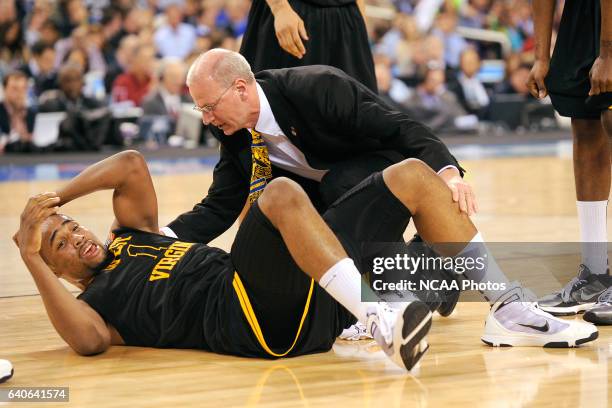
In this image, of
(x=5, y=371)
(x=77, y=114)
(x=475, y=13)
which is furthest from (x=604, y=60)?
(x=475, y=13)

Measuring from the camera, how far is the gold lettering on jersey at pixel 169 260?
393 cm

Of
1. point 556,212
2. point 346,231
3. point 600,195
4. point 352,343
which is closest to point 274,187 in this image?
point 346,231

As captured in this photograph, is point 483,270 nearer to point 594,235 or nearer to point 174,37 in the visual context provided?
point 594,235

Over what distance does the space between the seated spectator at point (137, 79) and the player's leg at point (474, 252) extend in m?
10.4

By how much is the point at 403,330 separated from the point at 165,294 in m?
0.98

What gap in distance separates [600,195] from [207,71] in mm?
1726

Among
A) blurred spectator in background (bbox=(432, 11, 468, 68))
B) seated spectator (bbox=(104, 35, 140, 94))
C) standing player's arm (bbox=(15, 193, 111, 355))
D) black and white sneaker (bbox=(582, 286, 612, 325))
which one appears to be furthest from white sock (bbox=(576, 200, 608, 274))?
blurred spectator in background (bbox=(432, 11, 468, 68))

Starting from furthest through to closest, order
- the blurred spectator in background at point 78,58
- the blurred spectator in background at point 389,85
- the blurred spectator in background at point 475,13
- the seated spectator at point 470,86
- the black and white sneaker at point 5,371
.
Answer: the blurred spectator in background at point 475,13 → the seated spectator at point 470,86 → the blurred spectator in background at point 389,85 → the blurred spectator in background at point 78,58 → the black and white sneaker at point 5,371

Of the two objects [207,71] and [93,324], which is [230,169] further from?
[93,324]

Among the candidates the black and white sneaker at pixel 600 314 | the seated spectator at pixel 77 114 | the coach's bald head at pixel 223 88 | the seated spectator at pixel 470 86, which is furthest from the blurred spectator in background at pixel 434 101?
the coach's bald head at pixel 223 88

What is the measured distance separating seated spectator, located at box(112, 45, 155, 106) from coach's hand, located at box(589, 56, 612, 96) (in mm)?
9883

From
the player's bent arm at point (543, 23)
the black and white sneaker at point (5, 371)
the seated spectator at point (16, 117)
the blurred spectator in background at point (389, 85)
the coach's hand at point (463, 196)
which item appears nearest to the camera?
the black and white sneaker at point (5, 371)

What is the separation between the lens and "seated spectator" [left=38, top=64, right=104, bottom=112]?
12.9 metres

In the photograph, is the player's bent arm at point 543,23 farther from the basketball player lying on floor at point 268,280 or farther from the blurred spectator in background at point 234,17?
the blurred spectator in background at point 234,17
